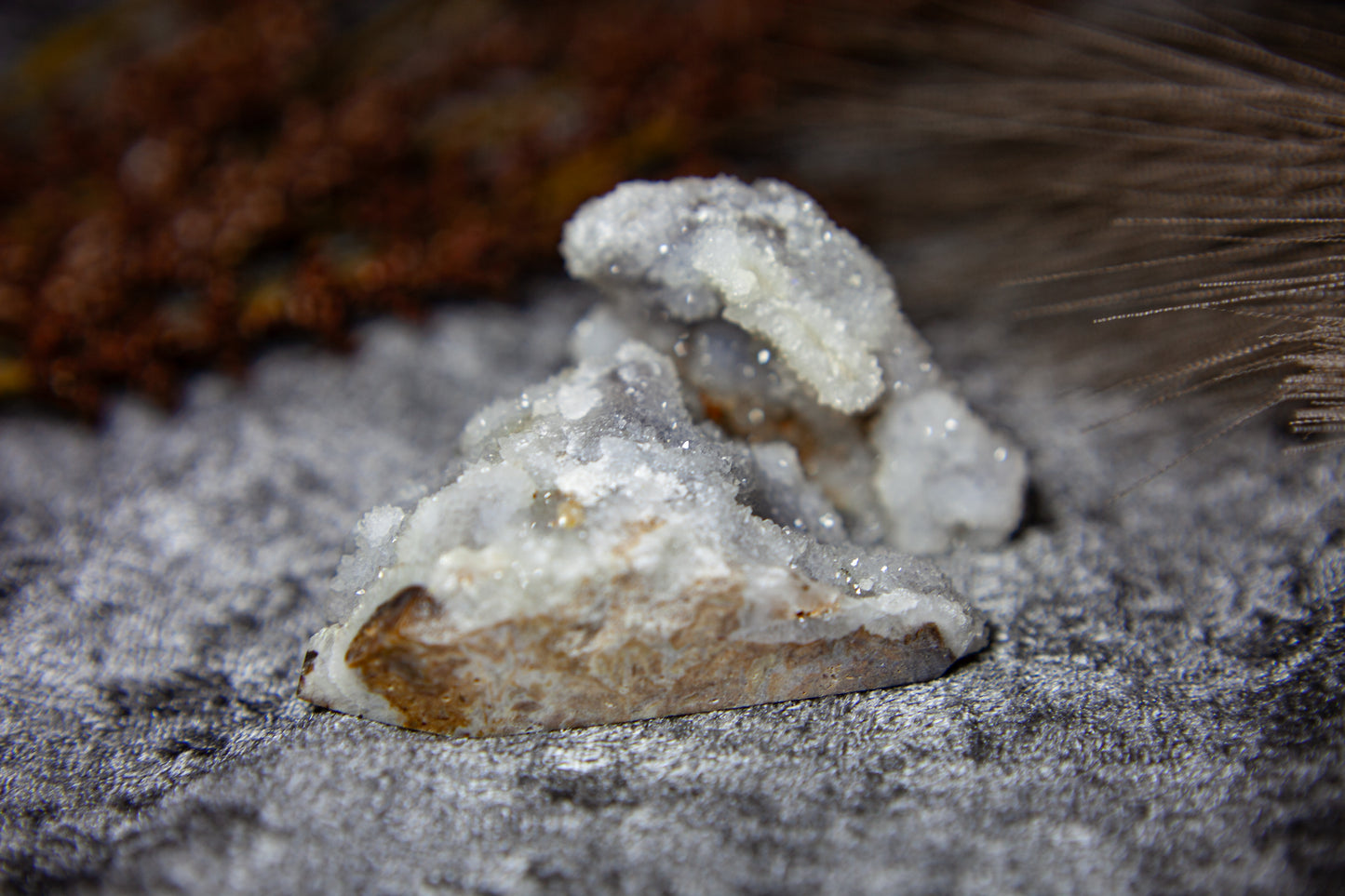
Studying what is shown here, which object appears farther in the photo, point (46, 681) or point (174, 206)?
point (174, 206)

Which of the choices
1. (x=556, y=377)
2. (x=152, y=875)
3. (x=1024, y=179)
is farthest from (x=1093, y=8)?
(x=152, y=875)

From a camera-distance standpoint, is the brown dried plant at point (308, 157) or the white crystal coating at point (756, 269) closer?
the white crystal coating at point (756, 269)

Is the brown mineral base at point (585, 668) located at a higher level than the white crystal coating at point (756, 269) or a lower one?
lower

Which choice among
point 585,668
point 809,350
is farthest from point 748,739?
point 809,350

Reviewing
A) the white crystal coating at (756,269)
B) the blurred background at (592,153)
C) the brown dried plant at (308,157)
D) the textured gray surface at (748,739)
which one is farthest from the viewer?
the brown dried plant at (308,157)

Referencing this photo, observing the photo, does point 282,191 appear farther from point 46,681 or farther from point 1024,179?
point 1024,179

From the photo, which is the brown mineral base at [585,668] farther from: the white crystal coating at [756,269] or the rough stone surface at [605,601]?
the white crystal coating at [756,269]

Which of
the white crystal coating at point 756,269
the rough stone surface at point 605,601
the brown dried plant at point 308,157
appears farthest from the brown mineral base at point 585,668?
the brown dried plant at point 308,157

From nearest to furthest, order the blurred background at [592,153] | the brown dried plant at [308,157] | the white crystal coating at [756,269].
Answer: the white crystal coating at [756,269], the blurred background at [592,153], the brown dried plant at [308,157]
